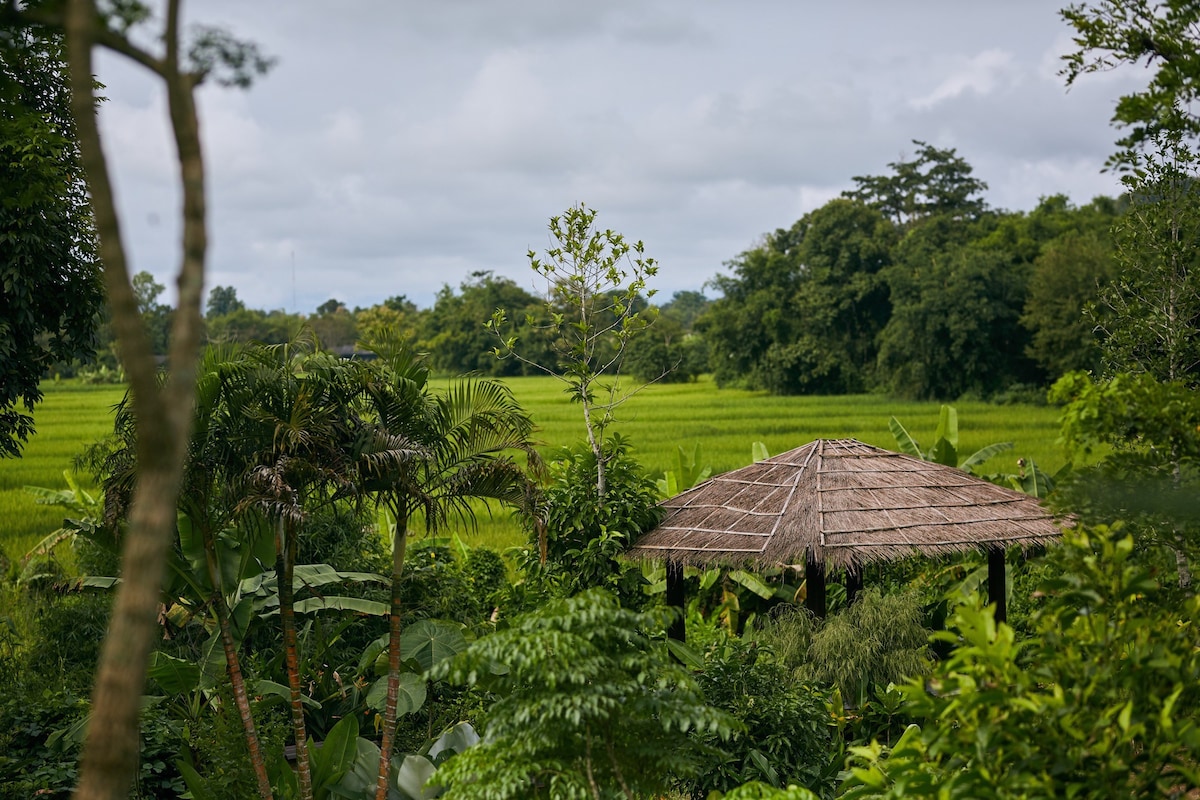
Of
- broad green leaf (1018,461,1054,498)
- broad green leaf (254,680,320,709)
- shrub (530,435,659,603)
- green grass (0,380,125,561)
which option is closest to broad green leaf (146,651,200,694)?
broad green leaf (254,680,320,709)

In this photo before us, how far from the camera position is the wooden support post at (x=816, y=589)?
7517 mm

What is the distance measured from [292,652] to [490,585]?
446 cm

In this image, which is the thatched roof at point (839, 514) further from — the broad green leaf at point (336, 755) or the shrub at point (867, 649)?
the broad green leaf at point (336, 755)

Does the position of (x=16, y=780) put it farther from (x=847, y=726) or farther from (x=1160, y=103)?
(x=1160, y=103)

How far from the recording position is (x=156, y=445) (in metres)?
2.21

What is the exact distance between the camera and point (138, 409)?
7.17 feet

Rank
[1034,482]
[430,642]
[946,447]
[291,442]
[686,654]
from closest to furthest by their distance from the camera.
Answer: [291,442] → [686,654] → [430,642] → [1034,482] → [946,447]

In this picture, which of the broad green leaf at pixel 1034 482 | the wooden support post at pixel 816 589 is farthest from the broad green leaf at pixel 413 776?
the broad green leaf at pixel 1034 482

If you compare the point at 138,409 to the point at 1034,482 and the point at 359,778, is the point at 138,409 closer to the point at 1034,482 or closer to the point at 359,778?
the point at 359,778

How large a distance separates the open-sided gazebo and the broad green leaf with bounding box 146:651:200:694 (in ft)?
10.1

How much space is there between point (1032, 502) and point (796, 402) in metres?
22.1

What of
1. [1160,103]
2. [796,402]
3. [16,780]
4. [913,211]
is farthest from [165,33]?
[913,211]

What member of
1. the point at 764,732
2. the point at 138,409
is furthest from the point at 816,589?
the point at 138,409

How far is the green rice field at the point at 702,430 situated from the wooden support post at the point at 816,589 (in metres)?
4.44
